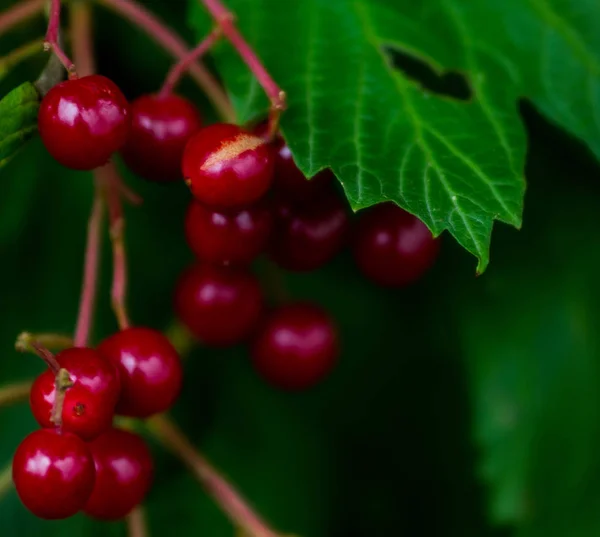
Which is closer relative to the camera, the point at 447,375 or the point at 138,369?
the point at 138,369

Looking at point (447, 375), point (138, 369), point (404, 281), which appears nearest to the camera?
point (138, 369)

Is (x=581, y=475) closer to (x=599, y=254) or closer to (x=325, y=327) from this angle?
(x=599, y=254)

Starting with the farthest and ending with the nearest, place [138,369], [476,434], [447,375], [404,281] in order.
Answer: [447,375] → [476,434] → [404,281] → [138,369]

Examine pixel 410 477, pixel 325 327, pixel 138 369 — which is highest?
pixel 138 369

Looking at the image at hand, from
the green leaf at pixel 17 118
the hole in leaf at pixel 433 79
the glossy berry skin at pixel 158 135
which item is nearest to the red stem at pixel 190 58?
the glossy berry skin at pixel 158 135

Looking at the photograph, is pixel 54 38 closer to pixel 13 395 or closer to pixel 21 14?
pixel 21 14

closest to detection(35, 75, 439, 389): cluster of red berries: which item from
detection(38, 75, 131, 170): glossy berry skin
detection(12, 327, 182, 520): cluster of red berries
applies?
detection(38, 75, 131, 170): glossy berry skin

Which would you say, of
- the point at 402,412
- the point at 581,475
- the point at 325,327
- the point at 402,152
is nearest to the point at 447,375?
the point at 402,412

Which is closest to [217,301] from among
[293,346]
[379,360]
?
[293,346]
